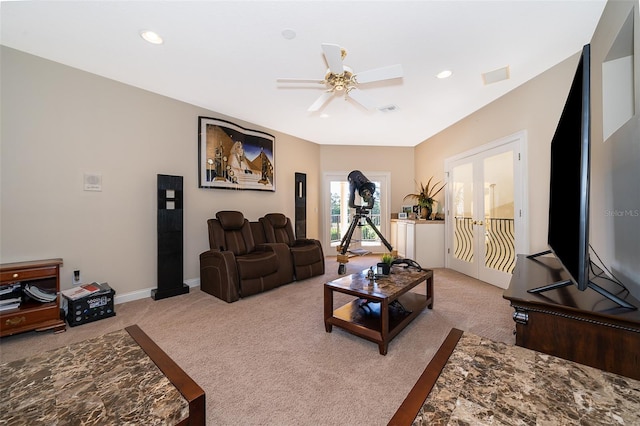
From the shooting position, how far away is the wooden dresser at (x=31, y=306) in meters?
2.13

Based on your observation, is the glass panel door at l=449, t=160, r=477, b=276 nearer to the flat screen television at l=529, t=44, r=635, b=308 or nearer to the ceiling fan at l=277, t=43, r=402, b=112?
the flat screen television at l=529, t=44, r=635, b=308

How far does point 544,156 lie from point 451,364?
316 cm

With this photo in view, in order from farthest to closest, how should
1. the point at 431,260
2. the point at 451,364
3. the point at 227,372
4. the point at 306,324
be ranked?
the point at 431,260 < the point at 306,324 < the point at 227,372 < the point at 451,364

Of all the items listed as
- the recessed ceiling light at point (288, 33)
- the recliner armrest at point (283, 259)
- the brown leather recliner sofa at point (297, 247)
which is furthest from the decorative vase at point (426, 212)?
the recessed ceiling light at point (288, 33)

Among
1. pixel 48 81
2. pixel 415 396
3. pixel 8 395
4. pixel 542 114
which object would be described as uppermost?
pixel 48 81

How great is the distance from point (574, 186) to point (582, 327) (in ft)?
2.27

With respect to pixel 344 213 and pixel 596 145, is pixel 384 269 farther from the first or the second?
pixel 344 213

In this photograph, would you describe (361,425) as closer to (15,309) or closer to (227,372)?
(227,372)

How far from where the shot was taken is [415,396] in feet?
2.22

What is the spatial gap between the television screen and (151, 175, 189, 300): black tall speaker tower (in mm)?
3785

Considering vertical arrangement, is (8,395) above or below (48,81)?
below

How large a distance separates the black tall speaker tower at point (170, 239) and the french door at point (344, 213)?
126 inches

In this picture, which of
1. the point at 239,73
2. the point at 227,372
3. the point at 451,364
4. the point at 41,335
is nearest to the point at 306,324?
the point at 227,372

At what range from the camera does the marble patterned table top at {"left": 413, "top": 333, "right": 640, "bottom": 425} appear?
59 cm
